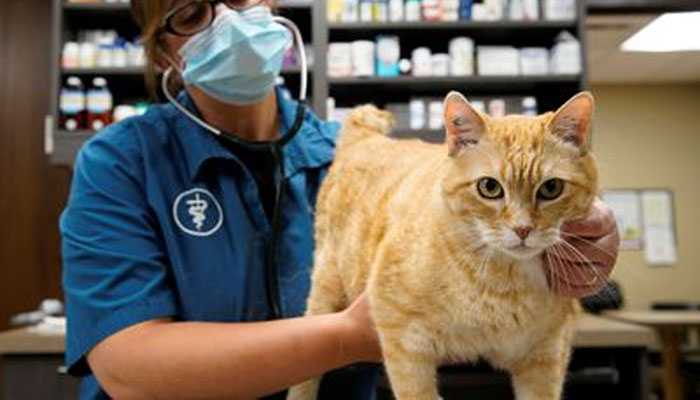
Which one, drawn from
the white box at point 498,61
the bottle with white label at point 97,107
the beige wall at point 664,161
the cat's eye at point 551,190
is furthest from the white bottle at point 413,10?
the cat's eye at point 551,190

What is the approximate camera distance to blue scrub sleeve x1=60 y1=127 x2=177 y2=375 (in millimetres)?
978

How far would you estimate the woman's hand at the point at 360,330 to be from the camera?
34.2 inches

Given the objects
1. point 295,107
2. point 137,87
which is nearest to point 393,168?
point 295,107

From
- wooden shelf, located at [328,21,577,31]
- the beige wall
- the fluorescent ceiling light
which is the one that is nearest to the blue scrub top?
the fluorescent ceiling light

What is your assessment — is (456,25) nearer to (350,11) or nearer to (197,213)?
(350,11)

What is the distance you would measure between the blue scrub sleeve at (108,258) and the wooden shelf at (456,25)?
5.91 feet

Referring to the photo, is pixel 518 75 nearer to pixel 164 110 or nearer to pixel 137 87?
pixel 137 87

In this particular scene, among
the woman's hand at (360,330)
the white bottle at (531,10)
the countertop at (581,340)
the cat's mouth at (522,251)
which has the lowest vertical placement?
the countertop at (581,340)

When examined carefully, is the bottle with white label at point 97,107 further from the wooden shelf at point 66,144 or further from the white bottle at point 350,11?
the white bottle at point 350,11

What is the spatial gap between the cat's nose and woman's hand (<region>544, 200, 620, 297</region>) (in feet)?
0.14

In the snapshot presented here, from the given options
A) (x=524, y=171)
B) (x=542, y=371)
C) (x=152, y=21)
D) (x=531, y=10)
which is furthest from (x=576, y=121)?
(x=531, y=10)

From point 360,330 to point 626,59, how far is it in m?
3.61

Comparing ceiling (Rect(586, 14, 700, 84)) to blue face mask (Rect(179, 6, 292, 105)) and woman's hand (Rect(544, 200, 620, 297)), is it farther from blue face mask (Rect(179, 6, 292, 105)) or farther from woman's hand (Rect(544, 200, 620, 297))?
woman's hand (Rect(544, 200, 620, 297))

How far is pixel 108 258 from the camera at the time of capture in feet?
3.24
